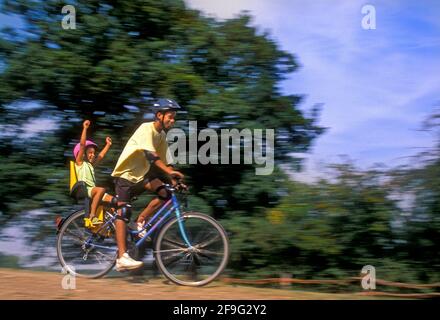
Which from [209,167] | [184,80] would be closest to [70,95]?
[184,80]

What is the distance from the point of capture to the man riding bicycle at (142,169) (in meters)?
5.95

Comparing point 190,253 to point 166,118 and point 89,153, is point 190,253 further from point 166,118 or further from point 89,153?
point 89,153

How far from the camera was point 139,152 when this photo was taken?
6.05m

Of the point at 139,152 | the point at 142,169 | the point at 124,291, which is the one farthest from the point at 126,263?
the point at 139,152

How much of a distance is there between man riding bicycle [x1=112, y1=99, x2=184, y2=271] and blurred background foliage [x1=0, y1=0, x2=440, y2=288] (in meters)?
1.61

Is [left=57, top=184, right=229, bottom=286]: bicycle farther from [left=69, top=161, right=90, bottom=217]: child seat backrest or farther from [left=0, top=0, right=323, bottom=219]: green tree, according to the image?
[left=0, top=0, right=323, bottom=219]: green tree

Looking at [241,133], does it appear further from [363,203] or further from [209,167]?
[363,203]

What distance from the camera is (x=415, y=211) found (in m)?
6.80

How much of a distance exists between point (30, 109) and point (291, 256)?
455 centimetres

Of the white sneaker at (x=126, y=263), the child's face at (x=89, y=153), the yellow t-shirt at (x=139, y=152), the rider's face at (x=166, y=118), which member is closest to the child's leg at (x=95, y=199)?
the yellow t-shirt at (x=139, y=152)

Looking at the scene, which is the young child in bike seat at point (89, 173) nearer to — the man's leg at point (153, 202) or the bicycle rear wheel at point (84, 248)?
the bicycle rear wheel at point (84, 248)

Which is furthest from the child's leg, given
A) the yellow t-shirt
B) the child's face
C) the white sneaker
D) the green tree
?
the green tree

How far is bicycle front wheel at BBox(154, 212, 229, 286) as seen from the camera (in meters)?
5.91
